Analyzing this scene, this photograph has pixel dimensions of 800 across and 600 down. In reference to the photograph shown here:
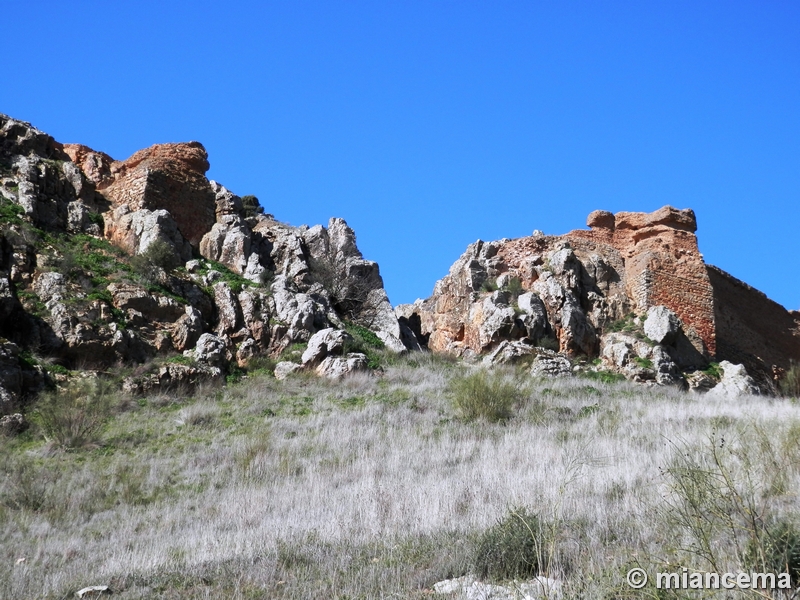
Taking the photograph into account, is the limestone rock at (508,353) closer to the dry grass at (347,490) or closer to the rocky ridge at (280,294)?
the rocky ridge at (280,294)

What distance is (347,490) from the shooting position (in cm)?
1044

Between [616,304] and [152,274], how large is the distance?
15120 mm

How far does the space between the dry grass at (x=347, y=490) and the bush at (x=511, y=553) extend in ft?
0.61

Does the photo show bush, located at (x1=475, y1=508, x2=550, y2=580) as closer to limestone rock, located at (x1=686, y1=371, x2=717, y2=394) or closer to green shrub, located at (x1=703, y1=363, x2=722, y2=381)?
limestone rock, located at (x1=686, y1=371, x2=717, y2=394)

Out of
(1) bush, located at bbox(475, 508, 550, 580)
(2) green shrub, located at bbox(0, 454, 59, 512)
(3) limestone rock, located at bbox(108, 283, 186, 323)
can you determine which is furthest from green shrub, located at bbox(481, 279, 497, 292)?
(1) bush, located at bbox(475, 508, 550, 580)

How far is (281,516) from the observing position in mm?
9531

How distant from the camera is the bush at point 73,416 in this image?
46.7 ft

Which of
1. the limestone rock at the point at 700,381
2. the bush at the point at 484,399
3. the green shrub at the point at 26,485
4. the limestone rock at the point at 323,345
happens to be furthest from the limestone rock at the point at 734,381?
the green shrub at the point at 26,485

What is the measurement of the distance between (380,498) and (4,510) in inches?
222

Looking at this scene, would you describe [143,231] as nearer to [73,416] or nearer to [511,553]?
[73,416]

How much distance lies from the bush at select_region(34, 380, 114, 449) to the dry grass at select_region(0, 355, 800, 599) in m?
0.37

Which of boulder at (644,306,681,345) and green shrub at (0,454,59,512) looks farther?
boulder at (644,306,681,345)

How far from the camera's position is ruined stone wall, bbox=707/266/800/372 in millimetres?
26344

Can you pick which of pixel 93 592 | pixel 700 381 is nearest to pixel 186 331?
pixel 93 592
